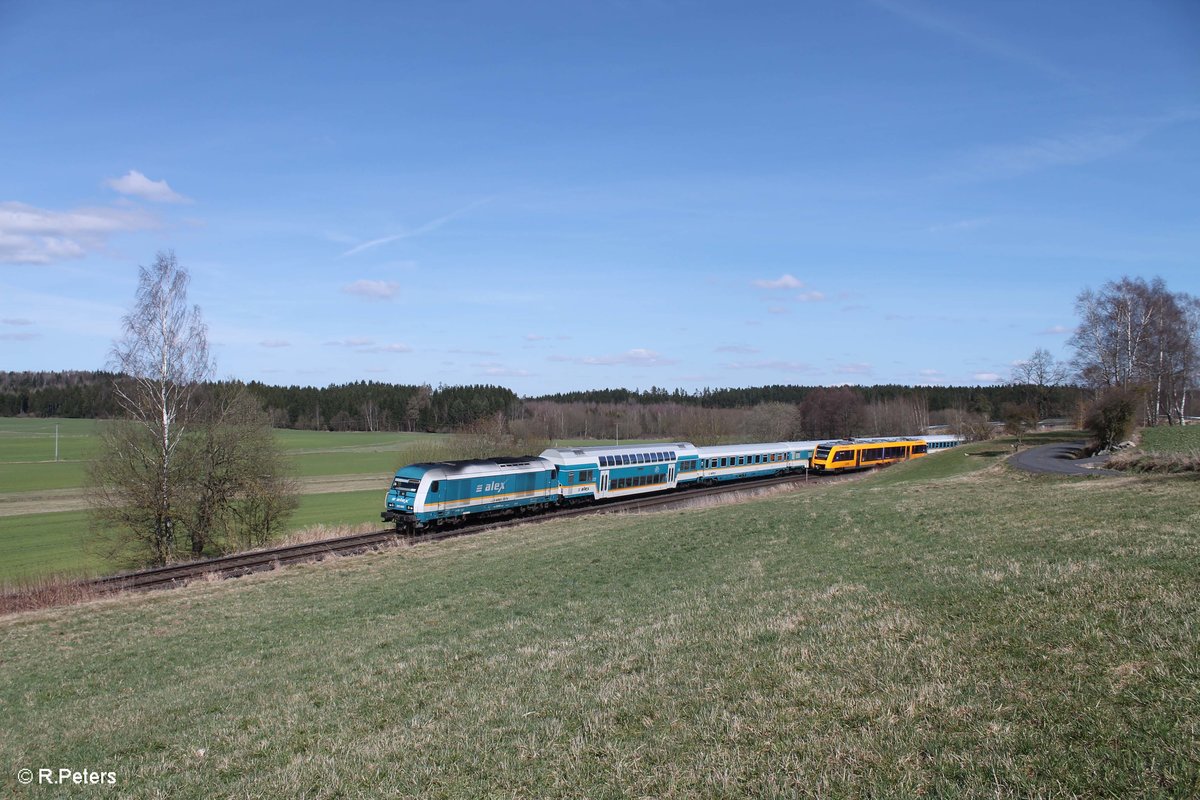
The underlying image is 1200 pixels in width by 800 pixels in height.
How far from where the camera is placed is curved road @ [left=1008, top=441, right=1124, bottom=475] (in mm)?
32062

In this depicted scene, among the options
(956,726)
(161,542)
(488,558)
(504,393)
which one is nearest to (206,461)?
(161,542)

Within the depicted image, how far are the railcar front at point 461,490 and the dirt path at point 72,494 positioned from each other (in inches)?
641

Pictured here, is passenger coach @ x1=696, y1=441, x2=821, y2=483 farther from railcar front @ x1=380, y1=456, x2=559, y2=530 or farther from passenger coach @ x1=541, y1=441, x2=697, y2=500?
railcar front @ x1=380, y1=456, x2=559, y2=530

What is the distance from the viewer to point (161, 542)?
35.7 meters

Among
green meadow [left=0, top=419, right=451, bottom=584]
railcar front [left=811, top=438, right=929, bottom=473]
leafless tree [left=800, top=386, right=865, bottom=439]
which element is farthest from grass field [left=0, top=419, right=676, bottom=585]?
leafless tree [left=800, top=386, right=865, bottom=439]

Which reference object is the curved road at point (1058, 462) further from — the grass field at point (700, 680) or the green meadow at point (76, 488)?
the green meadow at point (76, 488)

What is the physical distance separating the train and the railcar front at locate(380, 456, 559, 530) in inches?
1.8

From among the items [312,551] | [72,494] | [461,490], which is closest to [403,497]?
[461,490]

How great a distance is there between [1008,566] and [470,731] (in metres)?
9.19

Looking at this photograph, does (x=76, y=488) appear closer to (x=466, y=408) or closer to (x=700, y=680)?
(x=700, y=680)

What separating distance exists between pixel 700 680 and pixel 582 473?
34.4 metres

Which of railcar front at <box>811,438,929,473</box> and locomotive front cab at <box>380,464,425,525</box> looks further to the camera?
railcar front at <box>811,438,929,473</box>

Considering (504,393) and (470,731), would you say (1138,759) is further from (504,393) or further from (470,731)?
(504,393)

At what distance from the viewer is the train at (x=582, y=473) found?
34.0 metres
